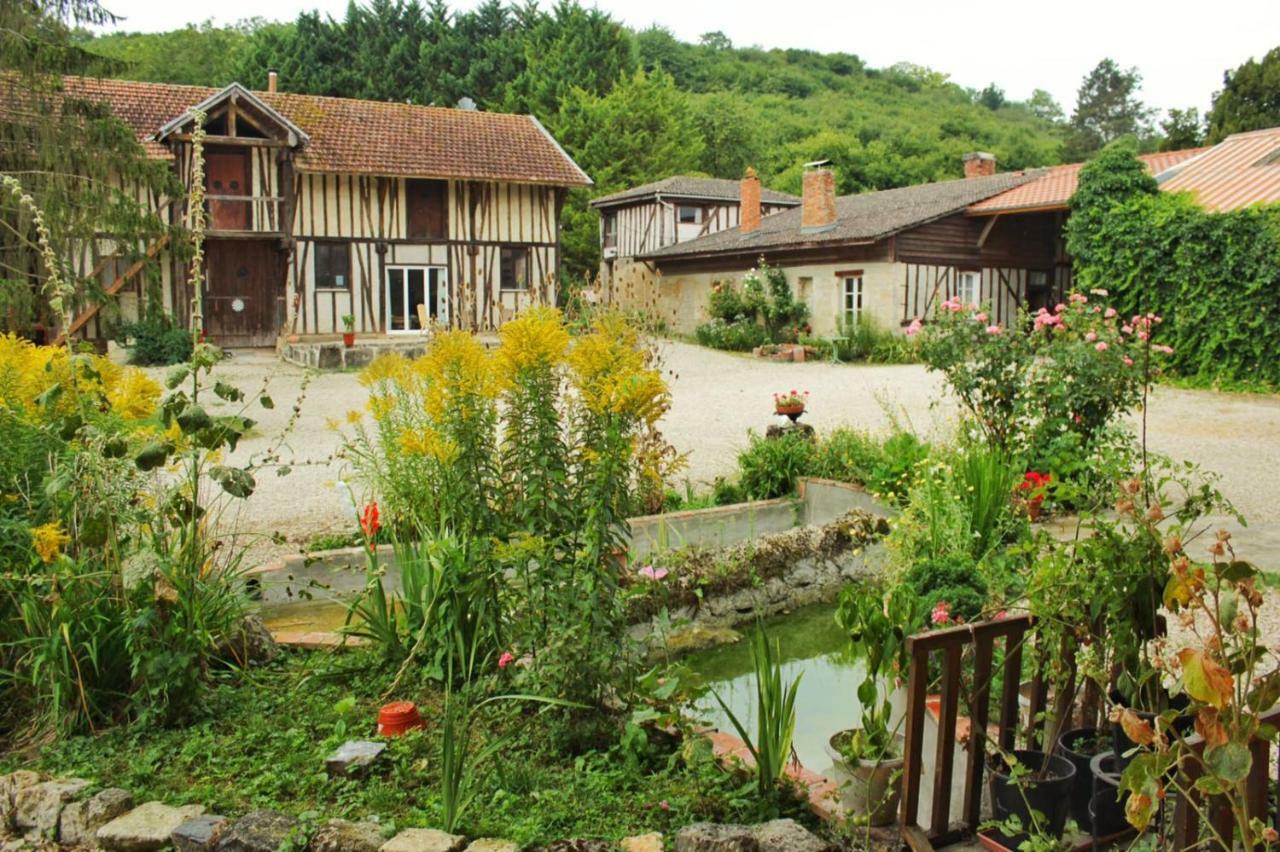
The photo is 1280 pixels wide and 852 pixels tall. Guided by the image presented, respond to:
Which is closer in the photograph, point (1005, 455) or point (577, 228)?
point (1005, 455)

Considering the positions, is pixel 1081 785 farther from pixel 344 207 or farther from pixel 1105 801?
pixel 344 207

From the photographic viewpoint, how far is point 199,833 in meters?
2.76

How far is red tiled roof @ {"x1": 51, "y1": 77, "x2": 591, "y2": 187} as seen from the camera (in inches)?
893

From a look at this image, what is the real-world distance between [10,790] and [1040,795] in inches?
111

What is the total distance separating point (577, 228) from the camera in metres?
36.1

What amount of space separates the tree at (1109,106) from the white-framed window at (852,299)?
40386mm

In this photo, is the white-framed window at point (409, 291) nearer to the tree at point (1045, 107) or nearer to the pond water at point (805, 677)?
the pond water at point (805, 677)

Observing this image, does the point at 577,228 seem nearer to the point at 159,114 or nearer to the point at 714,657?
the point at 159,114

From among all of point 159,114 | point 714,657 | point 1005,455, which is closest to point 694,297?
point 159,114

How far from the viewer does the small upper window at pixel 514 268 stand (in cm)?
2527

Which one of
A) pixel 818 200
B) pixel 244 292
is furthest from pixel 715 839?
pixel 818 200

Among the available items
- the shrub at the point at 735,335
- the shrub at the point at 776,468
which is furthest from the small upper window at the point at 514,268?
the shrub at the point at 776,468

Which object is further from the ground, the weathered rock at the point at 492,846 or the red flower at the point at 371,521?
the red flower at the point at 371,521

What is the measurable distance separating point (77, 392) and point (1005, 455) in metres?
5.71
